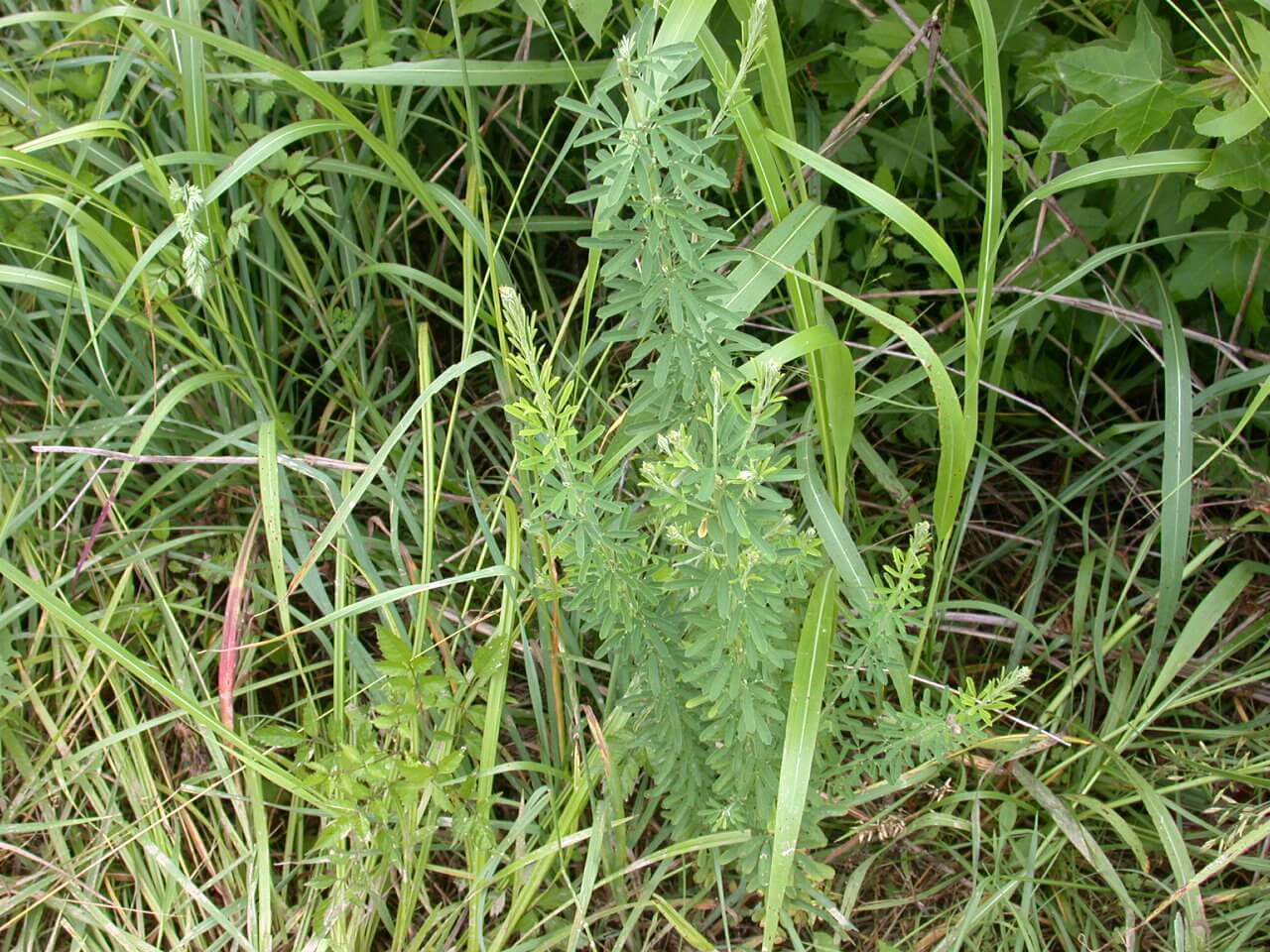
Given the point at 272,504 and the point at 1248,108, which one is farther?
the point at 272,504

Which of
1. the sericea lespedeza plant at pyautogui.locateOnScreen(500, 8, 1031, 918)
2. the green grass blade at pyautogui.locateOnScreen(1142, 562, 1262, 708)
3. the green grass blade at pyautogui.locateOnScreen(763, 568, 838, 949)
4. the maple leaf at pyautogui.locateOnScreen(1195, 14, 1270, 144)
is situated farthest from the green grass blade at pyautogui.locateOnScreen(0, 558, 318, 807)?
the maple leaf at pyautogui.locateOnScreen(1195, 14, 1270, 144)

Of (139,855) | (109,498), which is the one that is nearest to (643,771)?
(139,855)

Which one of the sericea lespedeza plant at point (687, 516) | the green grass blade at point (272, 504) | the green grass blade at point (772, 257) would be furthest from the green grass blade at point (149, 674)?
the green grass blade at point (772, 257)

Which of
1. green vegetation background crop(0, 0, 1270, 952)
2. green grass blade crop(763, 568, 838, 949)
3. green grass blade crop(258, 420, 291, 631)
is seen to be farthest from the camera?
green grass blade crop(258, 420, 291, 631)

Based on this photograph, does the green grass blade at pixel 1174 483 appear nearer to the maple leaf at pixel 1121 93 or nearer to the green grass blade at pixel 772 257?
the maple leaf at pixel 1121 93

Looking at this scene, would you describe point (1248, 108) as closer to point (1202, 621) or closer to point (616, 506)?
point (1202, 621)

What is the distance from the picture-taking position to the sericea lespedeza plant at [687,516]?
3.22ft

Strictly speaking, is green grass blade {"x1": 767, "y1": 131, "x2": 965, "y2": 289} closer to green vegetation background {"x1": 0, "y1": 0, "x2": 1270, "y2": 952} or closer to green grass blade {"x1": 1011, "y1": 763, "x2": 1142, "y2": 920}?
green vegetation background {"x1": 0, "y1": 0, "x2": 1270, "y2": 952}

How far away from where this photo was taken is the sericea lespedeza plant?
0.98m

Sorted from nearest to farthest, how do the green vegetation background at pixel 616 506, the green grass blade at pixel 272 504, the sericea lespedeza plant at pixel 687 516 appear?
the sericea lespedeza plant at pixel 687 516 < the green vegetation background at pixel 616 506 < the green grass blade at pixel 272 504

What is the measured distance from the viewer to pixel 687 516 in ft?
3.46

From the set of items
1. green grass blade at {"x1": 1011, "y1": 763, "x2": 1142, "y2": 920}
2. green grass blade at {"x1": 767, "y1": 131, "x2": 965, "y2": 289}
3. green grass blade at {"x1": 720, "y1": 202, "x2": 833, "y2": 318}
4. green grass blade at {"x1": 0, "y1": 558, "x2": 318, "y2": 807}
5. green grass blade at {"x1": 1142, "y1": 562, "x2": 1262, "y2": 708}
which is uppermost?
green grass blade at {"x1": 767, "y1": 131, "x2": 965, "y2": 289}

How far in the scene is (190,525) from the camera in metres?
1.74

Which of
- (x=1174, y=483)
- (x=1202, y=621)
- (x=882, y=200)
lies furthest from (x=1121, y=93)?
(x=1202, y=621)
